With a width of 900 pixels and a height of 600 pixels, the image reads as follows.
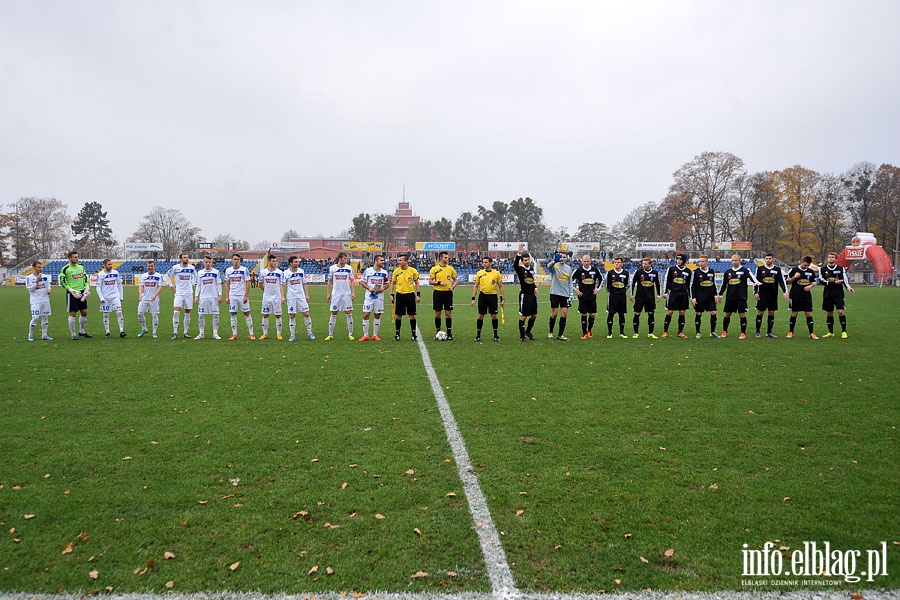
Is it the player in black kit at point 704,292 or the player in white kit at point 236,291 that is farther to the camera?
the player in black kit at point 704,292

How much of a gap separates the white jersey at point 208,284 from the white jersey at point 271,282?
3.72 feet

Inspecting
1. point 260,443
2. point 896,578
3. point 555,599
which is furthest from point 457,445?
point 896,578

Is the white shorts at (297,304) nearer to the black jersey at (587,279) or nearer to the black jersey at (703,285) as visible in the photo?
the black jersey at (587,279)

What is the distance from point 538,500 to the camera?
395cm

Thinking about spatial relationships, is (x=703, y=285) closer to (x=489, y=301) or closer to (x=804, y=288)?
(x=804, y=288)

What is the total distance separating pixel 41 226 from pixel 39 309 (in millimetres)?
74393

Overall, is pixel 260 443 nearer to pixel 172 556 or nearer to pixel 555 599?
pixel 172 556

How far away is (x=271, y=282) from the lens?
42.2ft

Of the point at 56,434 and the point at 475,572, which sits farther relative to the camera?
the point at 56,434

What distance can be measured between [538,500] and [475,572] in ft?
3.34

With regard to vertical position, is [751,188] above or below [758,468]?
above

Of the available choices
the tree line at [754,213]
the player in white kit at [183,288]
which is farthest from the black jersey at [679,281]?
the tree line at [754,213]

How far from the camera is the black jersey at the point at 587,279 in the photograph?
1310 centimetres

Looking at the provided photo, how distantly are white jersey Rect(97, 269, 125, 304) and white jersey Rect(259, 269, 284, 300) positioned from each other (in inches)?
145
